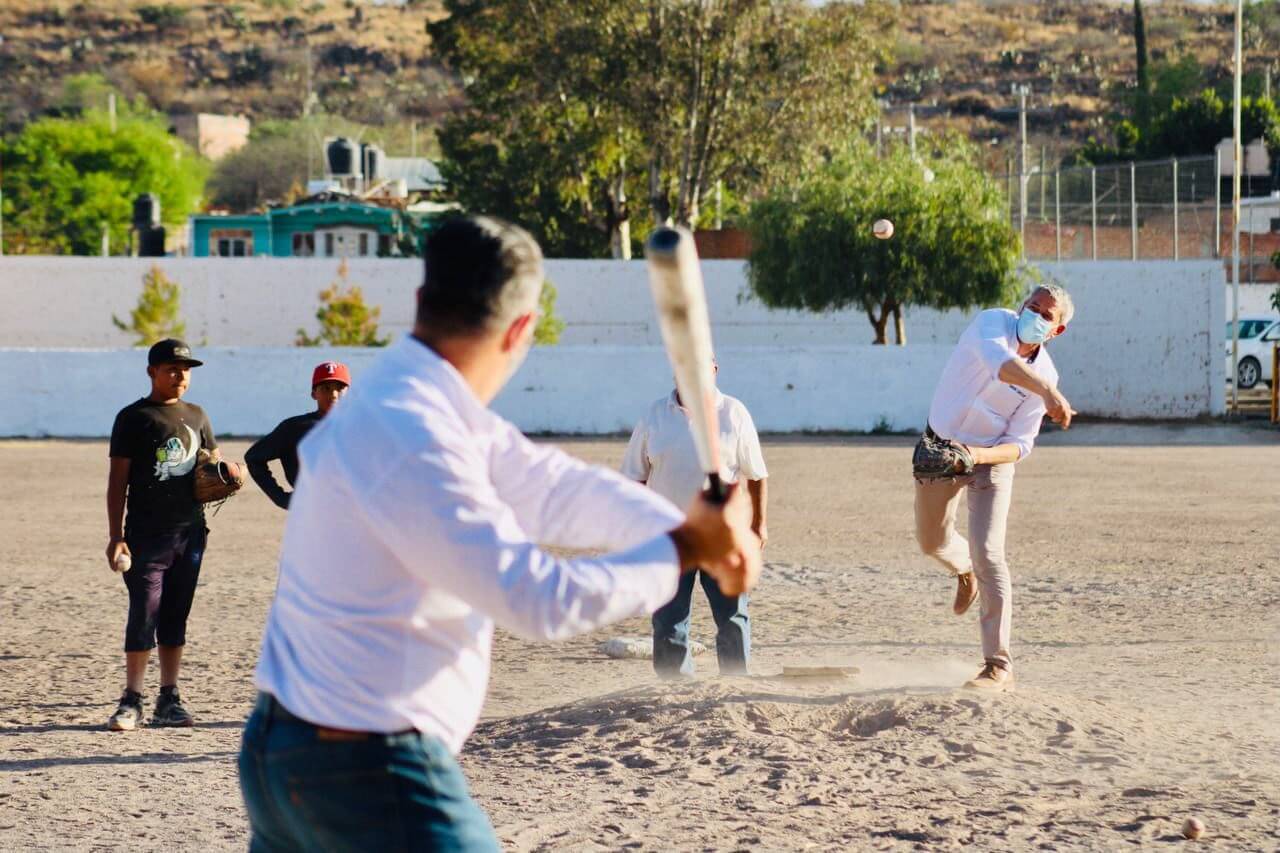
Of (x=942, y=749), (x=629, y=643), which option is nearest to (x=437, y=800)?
(x=942, y=749)

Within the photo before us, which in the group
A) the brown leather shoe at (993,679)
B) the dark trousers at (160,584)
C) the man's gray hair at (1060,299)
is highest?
the man's gray hair at (1060,299)

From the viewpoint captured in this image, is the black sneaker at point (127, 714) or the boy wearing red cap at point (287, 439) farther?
the boy wearing red cap at point (287, 439)

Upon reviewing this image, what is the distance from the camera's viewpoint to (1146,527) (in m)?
15.4

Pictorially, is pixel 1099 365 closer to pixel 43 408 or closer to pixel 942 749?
pixel 43 408

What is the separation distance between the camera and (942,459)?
25.3ft

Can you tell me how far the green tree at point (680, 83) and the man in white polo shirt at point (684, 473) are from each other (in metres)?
31.2

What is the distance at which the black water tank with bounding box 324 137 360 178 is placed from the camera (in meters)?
62.2

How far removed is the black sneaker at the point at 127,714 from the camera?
7.70 m

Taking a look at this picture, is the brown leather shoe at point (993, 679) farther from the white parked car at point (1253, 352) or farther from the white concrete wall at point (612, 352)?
the white parked car at point (1253, 352)

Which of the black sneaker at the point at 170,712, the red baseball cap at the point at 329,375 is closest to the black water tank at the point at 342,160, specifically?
the red baseball cap at the point at 329,375

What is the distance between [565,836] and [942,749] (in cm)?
179

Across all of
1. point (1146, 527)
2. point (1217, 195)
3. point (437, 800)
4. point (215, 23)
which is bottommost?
point (1146, 527)

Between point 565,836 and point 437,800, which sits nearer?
point 437,800

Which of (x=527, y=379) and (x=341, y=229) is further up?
(x=341, y=229)
